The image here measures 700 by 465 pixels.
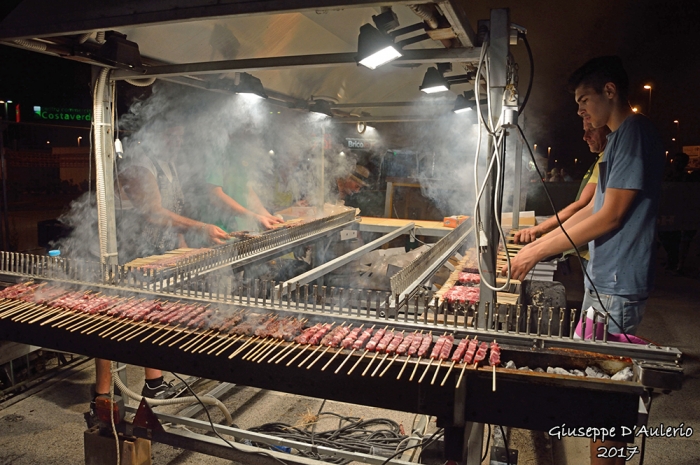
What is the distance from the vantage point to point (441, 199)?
11.7m

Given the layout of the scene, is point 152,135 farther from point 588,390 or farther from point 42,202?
point 42,202

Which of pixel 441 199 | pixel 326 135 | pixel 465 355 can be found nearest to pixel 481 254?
pixel 465 355

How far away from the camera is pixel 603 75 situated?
316cm

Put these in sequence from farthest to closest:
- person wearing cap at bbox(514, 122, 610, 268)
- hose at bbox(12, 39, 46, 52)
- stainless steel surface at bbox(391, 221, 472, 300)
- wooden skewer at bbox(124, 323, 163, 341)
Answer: person wearing cap at bbox(514, 122, 610, 268) < stainless steel surface at bbox(391, 221, 472, 300) < hose at bbox(12, 39, 46, 52) < wooden skewer at bbox(124, 323, 163, 341)

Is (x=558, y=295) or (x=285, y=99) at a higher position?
(x=285, y=99)

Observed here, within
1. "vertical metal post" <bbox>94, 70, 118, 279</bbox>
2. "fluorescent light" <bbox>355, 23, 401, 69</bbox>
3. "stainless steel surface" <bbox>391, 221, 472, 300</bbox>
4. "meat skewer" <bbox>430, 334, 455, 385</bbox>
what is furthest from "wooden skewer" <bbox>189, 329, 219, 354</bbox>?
"fluorescent light" <bbox>355, 23, 401, 69</bbox>

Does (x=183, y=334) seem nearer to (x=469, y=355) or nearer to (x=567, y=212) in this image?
(x=469, y=355)

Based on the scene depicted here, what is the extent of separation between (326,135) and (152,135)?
3769mm

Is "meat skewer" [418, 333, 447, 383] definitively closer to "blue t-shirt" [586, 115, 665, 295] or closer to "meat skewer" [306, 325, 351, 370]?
"meat skewer" [306, 325, 351, 370]

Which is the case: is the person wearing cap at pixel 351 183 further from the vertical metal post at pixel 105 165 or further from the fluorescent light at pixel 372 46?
the fluorescent light at pixel 372 46

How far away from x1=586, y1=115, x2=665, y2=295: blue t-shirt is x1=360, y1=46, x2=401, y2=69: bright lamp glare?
1626 mm

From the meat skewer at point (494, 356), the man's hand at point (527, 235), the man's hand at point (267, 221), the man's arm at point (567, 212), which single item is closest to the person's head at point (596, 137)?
the man's arm at point (567, 212)

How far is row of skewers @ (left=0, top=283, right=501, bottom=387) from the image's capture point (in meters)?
2.50

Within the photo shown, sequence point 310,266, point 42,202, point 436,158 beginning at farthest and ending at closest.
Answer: point 42,202, point 436,158, point 310,266
